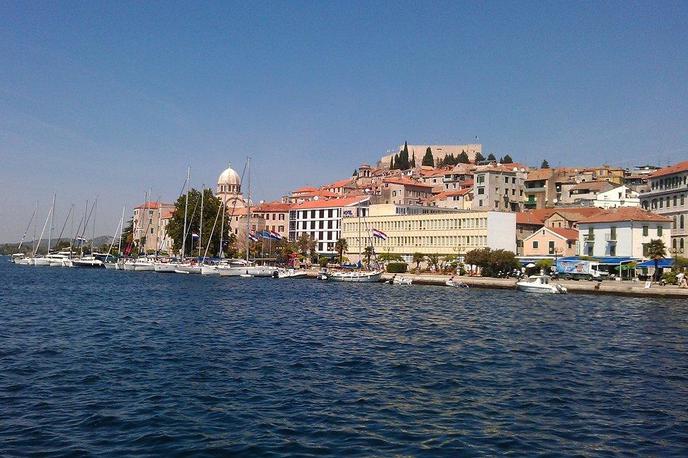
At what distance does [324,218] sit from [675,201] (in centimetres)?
7369

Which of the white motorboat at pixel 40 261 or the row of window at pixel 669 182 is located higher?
the row of window at pixel 669 182

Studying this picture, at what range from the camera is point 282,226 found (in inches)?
6186

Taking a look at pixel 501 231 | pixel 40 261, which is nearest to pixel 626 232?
pixel 501 231

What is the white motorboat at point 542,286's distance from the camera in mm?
66438

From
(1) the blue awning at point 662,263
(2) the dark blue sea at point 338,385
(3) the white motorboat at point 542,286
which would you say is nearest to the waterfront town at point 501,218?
(1) the blue awning at point 662,263

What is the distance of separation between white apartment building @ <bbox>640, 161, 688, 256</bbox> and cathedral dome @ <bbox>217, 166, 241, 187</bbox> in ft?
402

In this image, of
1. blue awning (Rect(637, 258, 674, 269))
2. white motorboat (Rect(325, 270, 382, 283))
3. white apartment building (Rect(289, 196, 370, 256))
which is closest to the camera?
blue awning (Rect(637, 258, 674, 269))

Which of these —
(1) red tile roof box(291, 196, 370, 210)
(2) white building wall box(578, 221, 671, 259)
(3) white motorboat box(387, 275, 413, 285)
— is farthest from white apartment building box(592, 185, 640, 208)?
(1) red tile roof box(291, 196, 370, 210)

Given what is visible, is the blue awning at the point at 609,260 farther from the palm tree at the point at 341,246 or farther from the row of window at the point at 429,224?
the palm tree at the point at 341,246

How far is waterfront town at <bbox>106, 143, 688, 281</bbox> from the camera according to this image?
77.4 metres

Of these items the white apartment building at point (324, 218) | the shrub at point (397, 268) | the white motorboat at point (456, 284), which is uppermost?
the white apartment building at point (324, 218)

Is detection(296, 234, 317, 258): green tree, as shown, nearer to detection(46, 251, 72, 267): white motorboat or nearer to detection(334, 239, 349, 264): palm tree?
detection(334, 239, 349, 264): palm tree

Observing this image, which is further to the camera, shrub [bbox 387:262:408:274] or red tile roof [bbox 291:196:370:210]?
red tile roof [bbox 291:196:370:210]

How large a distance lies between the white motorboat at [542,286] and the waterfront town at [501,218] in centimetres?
1173
